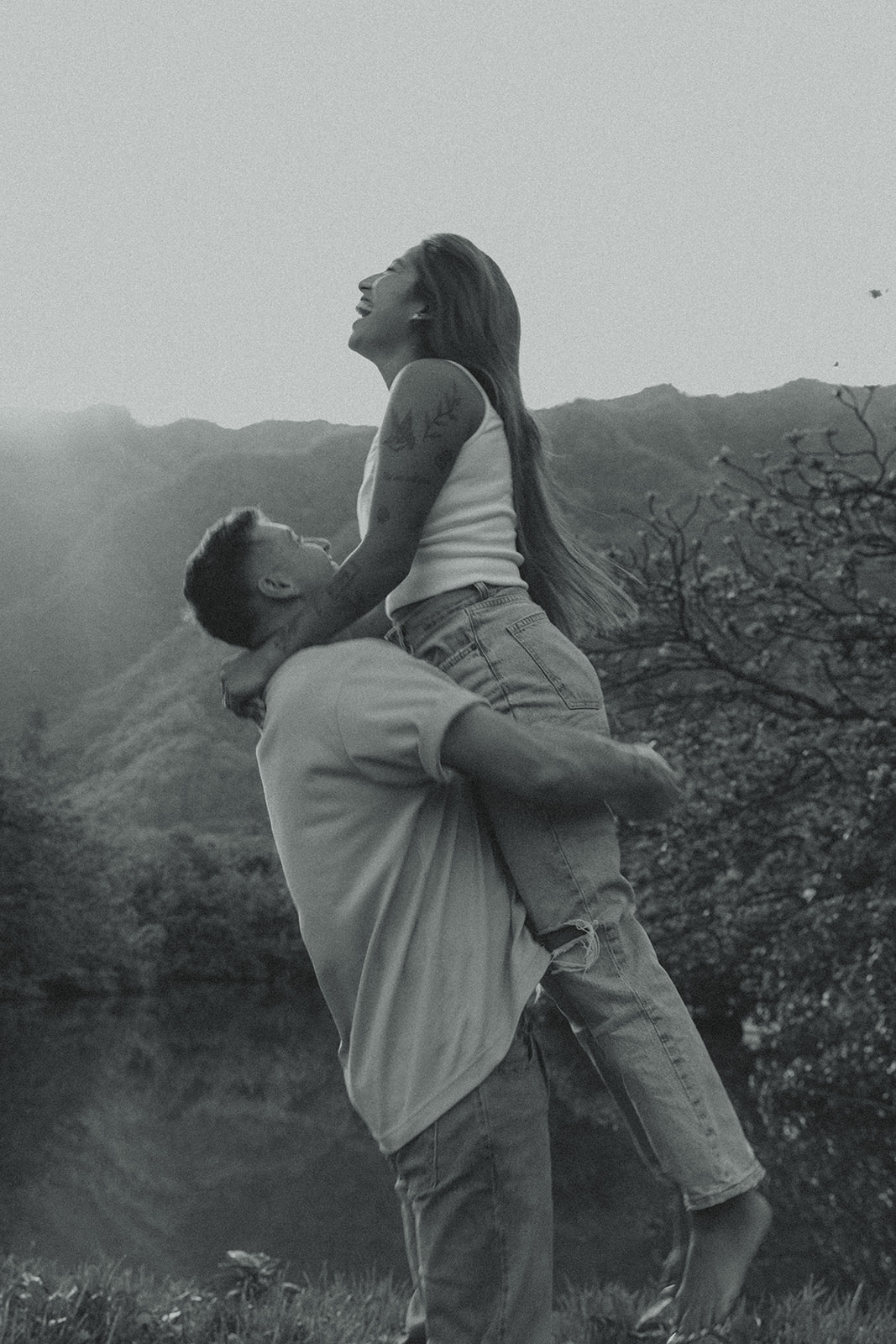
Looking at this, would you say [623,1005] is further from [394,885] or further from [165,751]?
[165,751]

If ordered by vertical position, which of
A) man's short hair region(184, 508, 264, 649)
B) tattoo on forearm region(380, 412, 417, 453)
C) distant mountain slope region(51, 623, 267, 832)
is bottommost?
distant mountain slope region(51, 623, 267, 832)

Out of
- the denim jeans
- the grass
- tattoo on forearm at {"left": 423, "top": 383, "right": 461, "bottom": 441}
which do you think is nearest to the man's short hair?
tattoo on forearm at {"left": 423, "top": 383, "right": 461, "bottom": 441}

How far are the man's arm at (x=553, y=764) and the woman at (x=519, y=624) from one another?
14 cm

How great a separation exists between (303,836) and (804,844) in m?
10.2

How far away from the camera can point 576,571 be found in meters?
2.93

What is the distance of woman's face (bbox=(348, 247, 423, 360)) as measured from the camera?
9.36ft

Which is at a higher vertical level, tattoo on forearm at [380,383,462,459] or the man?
tattoo on forearm at [380,383,462,459]

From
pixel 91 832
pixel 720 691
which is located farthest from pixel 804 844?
pixel 91 832

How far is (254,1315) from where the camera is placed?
15.1ft

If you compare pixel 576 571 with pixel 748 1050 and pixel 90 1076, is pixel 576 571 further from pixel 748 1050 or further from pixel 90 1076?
pixel 90 1076

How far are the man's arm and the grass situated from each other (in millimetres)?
2067

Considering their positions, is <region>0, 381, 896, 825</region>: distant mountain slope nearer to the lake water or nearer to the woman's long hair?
the lake water

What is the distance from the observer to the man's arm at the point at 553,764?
2.25 meters

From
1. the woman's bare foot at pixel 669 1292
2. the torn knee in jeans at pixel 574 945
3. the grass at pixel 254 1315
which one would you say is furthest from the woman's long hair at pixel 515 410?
the grass at pixel 254 1315
